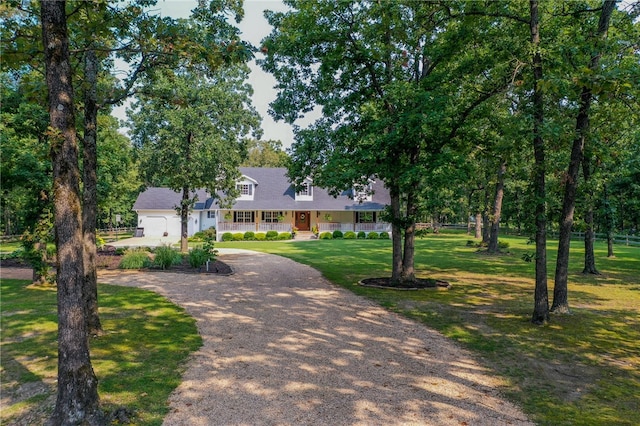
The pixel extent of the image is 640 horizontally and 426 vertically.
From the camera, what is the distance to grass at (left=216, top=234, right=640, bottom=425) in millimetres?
5191

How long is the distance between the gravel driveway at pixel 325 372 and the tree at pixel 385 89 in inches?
158

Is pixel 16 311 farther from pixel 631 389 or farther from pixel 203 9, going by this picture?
pixel 631 389

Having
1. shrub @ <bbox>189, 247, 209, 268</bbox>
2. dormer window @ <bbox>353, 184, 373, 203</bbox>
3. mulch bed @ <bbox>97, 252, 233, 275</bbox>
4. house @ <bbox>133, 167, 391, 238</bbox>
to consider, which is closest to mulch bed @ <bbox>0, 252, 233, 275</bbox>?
mulch bed @ <bbox>97, 252, 233, 275</bbox>

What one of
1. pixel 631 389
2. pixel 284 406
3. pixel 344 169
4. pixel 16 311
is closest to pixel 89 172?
pixel 16 311

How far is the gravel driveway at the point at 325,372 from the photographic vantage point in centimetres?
473

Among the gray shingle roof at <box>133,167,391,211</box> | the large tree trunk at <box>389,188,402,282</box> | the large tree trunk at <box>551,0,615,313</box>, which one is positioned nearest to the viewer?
the large tree trunk at <box>551,0,615,313</box>

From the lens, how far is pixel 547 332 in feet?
26.8

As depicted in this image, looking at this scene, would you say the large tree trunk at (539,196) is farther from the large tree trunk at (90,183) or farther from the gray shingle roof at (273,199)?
the gray shingle roof at (273,199)

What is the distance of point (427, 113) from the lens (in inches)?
420

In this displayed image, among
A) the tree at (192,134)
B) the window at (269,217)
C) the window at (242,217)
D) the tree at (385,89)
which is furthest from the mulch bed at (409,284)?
the window at (242,217)

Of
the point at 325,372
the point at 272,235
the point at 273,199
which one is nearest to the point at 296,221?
the point at 273,199

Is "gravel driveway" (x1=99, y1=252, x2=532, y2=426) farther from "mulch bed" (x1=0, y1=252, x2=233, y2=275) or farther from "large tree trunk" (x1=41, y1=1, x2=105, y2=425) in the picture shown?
"mulch bed" (x1=0, y1=252, x2=233, y2=275)

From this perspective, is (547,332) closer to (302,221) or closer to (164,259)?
(164,259)

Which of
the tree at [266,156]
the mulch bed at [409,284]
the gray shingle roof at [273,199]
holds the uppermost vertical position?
the tree at [266,156]
